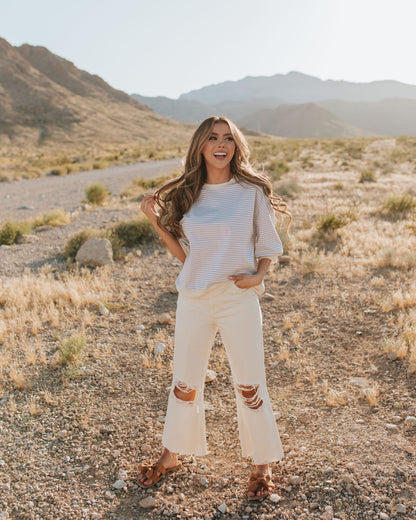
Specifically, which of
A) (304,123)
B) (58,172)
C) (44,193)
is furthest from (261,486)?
(304,123)

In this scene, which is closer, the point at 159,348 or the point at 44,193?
the point at 159,348

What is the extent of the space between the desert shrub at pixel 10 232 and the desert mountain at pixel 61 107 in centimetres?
4487

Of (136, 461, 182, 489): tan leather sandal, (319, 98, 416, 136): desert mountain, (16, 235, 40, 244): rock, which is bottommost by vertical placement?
(136, 461, 182, 489): tan leather sandal

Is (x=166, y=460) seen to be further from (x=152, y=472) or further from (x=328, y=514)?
(x=328, y=514)

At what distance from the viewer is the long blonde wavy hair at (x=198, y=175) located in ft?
8.54

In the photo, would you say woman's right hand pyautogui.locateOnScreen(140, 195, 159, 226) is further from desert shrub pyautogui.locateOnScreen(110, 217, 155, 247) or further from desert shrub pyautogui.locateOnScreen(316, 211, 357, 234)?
desert shrub pyautogui.locateOnScreen(316, 211, 357, 234)

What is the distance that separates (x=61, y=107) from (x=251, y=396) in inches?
2698

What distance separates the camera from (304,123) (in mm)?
154000

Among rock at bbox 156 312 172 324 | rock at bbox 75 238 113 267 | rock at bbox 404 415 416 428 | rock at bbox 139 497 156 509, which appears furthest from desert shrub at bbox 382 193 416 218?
rock at bbox 139 497 156 509

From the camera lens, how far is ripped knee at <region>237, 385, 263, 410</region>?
260 cm

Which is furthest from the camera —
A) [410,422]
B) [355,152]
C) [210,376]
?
[355,152]

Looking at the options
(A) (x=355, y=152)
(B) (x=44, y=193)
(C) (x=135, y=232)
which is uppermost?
(A) (x=355, y=152)

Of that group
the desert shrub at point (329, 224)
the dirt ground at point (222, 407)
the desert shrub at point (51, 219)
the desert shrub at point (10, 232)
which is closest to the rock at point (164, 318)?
the dirt ground at point (222, 407)

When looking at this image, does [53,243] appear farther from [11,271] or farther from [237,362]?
[237,362]
